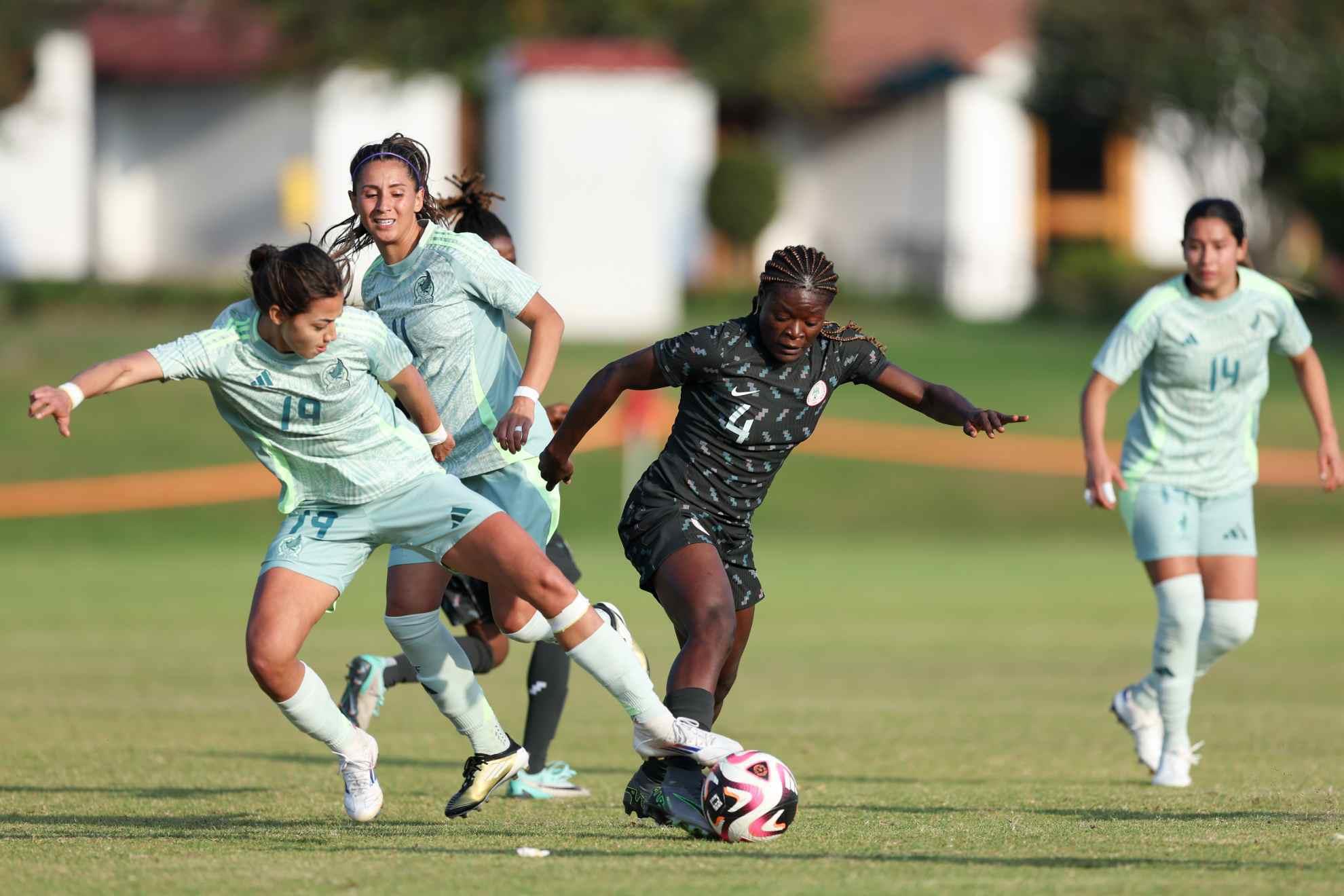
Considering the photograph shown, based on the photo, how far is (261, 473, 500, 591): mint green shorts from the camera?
669cm

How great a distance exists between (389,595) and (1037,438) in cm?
1982

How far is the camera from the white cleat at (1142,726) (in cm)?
851

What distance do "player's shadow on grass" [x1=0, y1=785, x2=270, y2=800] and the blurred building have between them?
32.9 metres

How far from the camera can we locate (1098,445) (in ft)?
27.2

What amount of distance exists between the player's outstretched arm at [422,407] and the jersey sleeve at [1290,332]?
3.54 m

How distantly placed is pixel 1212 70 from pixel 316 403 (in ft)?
106

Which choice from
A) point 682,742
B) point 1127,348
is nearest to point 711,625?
point 682,742

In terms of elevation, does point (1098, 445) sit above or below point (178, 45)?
below

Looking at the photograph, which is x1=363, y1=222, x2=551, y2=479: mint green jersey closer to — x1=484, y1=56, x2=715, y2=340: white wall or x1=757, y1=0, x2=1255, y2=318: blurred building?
x1=484, y1=56, x2=715, y2=340: white wall

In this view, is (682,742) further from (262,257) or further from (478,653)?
(262,257)

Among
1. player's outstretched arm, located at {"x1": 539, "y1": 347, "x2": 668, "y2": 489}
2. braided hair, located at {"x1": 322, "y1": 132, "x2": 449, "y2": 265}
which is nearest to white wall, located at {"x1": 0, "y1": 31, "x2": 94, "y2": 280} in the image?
braided hair, located at {"x1": 322, "y1": 132, "x2": 449, "y2": 265}

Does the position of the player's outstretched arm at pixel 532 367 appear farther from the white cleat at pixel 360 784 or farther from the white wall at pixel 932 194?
the white wall at pixel 932 194

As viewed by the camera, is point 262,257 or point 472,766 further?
point 472,766

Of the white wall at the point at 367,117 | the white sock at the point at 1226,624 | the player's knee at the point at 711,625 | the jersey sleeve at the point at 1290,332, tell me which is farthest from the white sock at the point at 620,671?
the white wall at the point at 367,117
